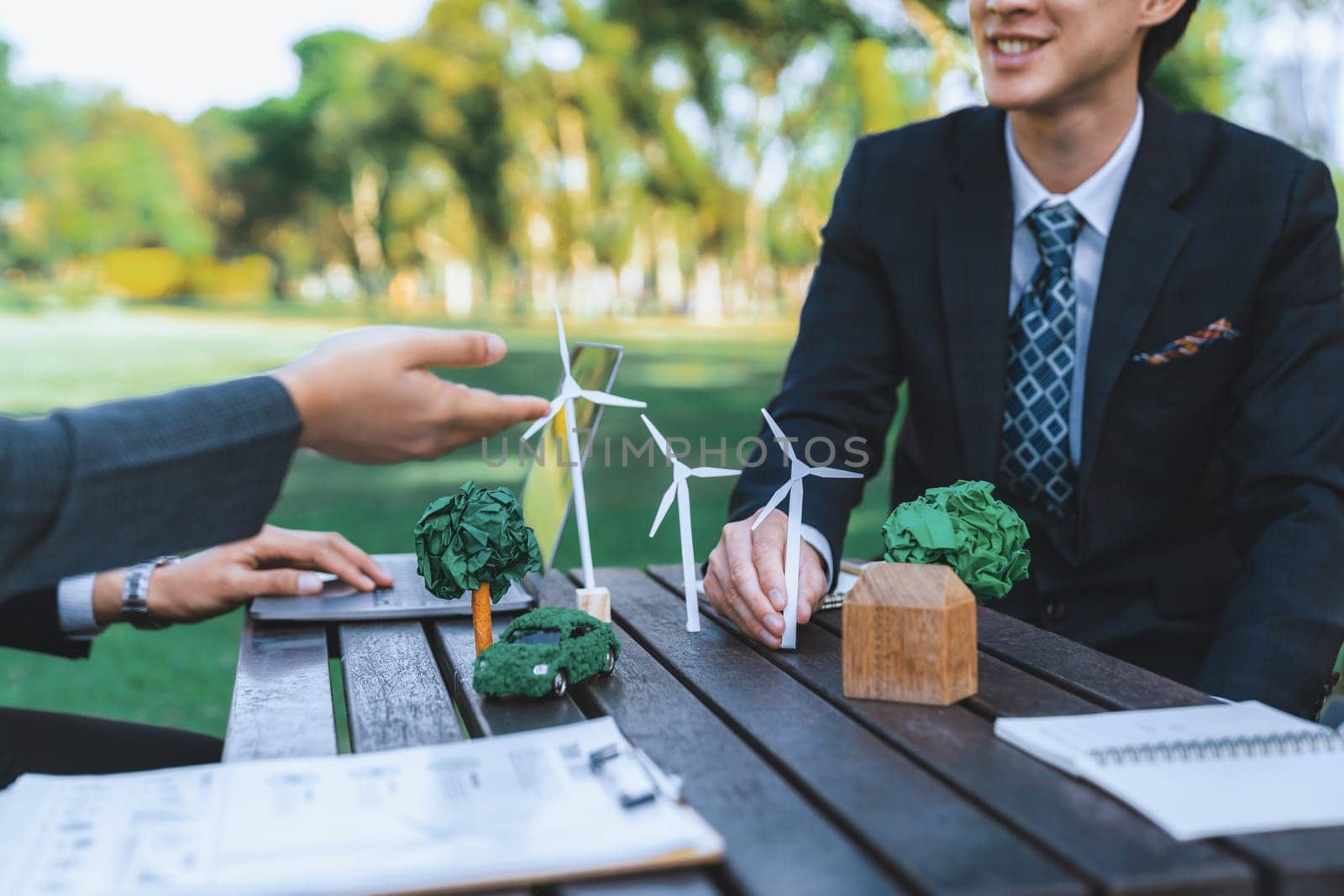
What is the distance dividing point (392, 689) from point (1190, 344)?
1782 millimetres

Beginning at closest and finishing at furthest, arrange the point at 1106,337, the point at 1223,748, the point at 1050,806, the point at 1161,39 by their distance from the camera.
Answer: the point at 1050,806, the point at 1223,748, the point at 1106,337, the point at 1161,39

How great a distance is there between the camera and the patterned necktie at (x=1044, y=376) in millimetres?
2762

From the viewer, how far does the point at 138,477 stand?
53.2 inches

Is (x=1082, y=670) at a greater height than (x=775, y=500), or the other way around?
(x=775, y=500)

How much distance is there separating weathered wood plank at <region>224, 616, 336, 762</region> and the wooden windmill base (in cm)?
40

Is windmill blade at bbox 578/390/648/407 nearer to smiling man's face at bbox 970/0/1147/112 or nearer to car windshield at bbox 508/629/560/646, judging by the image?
car windshield at bbox 508/629/560/646

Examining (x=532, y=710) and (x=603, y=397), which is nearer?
(x=532, y=710)

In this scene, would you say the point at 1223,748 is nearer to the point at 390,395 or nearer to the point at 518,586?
the point at 390,395

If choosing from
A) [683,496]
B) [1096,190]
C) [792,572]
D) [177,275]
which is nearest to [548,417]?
[683,496]

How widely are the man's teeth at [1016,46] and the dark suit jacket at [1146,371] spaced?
0.28 meters

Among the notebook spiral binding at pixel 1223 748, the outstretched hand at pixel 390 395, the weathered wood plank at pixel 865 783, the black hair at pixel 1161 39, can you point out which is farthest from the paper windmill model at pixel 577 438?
the black hair at pixel 1161 39

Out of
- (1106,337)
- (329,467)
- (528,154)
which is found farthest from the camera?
(528,154)

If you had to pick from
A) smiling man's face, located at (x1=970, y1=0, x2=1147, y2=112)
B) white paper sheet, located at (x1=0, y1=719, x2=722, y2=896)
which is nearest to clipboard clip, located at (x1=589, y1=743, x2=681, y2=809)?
white paper sheet, located at (x1=0, y1=719, x2=722, y2=896)

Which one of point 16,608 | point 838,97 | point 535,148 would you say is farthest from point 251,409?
point 535,148
